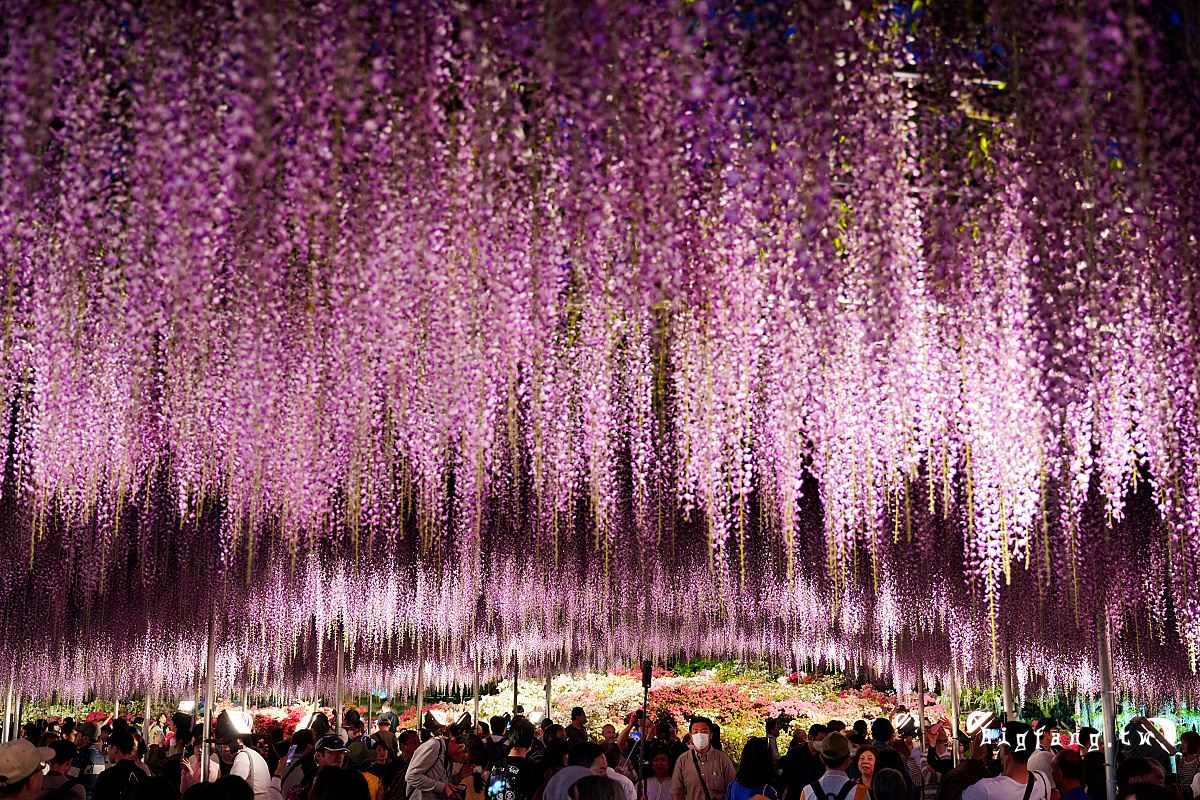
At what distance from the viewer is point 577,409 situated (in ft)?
24.8

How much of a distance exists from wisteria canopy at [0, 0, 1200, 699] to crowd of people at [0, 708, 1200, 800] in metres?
1.41

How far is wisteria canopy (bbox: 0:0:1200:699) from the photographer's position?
12.0 feet

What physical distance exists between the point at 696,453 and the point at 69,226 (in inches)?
135

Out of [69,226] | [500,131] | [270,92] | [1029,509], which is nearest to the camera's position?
[270,92]

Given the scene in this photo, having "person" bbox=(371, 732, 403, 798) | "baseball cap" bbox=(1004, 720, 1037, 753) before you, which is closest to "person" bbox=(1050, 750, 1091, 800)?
"baseball cap" bbox=(1004, 720, 1037, 753)

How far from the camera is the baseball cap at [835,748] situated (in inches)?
255

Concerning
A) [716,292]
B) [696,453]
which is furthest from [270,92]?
[696,453]

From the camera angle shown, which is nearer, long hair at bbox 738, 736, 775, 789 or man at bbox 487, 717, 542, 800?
man at bbox 487, 717, 542, 800

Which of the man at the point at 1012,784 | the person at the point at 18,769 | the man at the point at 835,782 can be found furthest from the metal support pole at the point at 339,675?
the man at the point at 1012,784

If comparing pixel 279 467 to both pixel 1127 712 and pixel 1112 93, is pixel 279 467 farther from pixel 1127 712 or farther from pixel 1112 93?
pixel 1127 712

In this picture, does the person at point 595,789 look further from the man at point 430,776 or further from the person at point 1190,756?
the person at point 1190,756

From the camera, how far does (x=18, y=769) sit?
4.46m

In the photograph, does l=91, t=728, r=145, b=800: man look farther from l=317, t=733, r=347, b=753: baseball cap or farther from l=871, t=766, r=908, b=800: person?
l=871, t=766, r=908, b=800: person

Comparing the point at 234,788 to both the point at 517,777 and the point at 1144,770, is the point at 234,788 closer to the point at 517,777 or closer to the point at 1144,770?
the point at 517,777
